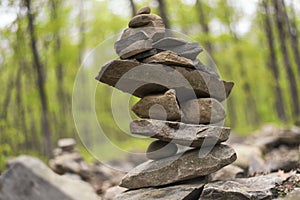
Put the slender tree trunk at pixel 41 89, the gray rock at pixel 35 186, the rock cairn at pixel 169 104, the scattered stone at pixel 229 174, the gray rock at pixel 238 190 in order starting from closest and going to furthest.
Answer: the gray rock at pixel 238 190
the rock cairn at pixel 169 104
the scattered stone at pixel 229 174
the gray rock at pixel 35 186
the slender tree trunk at pixel 41 89

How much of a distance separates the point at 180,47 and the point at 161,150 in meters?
1.74

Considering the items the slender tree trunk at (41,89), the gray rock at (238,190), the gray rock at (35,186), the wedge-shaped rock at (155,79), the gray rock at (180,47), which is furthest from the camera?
the slender tree trunk at (41,89)

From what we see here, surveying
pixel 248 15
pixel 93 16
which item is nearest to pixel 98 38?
pixel 93 16

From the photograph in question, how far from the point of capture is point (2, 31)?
13.9 meters

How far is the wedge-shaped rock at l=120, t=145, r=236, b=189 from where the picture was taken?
585 centimetres

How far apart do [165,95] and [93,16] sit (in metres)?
22.7

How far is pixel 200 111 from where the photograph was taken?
6098 millimetres

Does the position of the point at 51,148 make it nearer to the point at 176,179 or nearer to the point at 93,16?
the point at 176,179

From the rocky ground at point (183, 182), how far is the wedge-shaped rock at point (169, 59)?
6.14 ft

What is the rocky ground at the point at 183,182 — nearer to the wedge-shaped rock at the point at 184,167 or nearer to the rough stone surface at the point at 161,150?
the wedge-shaped rock at the point at 184,167

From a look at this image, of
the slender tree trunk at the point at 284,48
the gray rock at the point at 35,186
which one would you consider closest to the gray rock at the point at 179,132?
the gray rock at the point at 35,186

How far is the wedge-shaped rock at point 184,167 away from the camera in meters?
5.85

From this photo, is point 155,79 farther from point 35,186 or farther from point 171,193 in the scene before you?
point 35,186

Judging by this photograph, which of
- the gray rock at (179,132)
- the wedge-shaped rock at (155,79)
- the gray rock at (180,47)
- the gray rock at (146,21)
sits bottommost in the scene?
the gray rock at (179,132)
